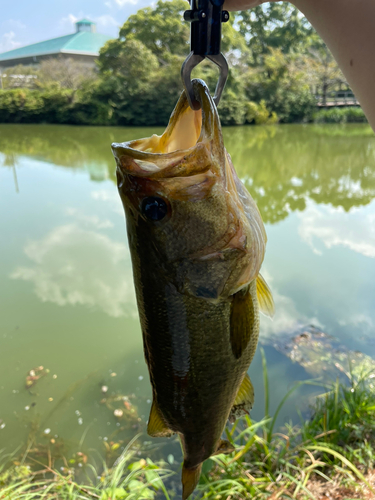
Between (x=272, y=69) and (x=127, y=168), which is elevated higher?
(x=272, y=69)

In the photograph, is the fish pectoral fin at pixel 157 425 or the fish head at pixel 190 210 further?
the fish pectoral fin at pixel 157 425

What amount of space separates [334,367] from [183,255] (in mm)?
3433

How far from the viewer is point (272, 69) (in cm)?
2775

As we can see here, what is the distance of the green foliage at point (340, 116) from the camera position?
1044 inches

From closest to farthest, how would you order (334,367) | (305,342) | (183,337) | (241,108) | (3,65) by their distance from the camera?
1. (183,337)
2. (334,367)
3. (305,342)
4. (241,108)
5. (3,65)

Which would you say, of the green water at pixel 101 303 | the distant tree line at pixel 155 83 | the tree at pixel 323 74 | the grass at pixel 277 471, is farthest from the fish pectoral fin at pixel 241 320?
the tree at pixel 323 74

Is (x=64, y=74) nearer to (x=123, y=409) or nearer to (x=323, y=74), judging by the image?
(x=323, y=74)

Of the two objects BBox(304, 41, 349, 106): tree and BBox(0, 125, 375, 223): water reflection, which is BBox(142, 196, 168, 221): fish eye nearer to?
BBox(0, 125, 375, 223): water reflection

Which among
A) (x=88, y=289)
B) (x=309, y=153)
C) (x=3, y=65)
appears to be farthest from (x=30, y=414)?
(x=3, y=65)

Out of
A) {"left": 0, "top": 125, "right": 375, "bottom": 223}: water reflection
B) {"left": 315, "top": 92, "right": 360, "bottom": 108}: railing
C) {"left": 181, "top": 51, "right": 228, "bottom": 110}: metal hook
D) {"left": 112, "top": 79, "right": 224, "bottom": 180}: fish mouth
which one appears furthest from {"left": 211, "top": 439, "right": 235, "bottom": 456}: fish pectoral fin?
{"left": 315, "top": 92, "right": 360, "bottom": 108}: railing

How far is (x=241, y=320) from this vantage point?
3.39 feet

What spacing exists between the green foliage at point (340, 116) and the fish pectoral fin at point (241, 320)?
2921cm

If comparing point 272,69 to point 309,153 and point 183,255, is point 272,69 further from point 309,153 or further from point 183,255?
point 183,255

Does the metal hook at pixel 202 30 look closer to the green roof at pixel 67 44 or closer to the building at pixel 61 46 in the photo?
the building at pixel 61 46
